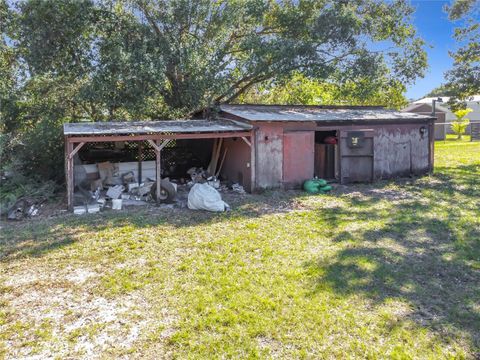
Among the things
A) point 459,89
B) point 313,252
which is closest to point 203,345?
point 313,252

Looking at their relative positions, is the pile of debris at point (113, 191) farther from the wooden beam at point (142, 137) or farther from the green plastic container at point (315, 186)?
the green plastic container at point (315, 186)

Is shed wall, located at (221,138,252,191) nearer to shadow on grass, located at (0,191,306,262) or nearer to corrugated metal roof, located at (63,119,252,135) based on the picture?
corrugated metal roof, located at (63,119,252,135)

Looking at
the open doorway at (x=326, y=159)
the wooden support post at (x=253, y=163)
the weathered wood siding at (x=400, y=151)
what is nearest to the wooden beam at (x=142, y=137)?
the wooden support post at (x=253, y=163)

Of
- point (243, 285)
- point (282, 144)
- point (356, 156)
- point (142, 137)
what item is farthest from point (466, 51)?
point (243, 285)

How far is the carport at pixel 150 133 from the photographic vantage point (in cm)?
774

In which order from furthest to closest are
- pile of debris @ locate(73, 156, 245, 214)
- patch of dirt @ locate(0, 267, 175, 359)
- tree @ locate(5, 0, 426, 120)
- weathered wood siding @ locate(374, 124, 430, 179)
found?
weathered wood siding @ locate(374, 124, 430, 179) → tree @ locate(5, 0, 426, 120) → pile of debris @ locate(73, 156, 245, 214) → patch of dirt @ locate(0, 267, 175, 359)

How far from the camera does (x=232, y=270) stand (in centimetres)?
483

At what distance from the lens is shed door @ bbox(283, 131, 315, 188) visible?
9953 millimetres

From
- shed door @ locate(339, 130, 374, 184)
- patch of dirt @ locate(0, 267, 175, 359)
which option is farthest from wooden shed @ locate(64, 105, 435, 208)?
patch of dirt @ locate(0, 267, 175, 359)

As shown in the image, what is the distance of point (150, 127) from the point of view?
8.94 metres

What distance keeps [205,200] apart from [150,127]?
2.52 metres

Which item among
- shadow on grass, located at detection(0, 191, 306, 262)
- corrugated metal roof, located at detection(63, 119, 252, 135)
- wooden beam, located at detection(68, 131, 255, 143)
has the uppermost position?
corrugated metal roof, located at detection(63, 119, 252, 135)

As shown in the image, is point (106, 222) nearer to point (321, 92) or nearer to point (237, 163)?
point (237, 163)

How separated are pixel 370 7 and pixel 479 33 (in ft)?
18.3
